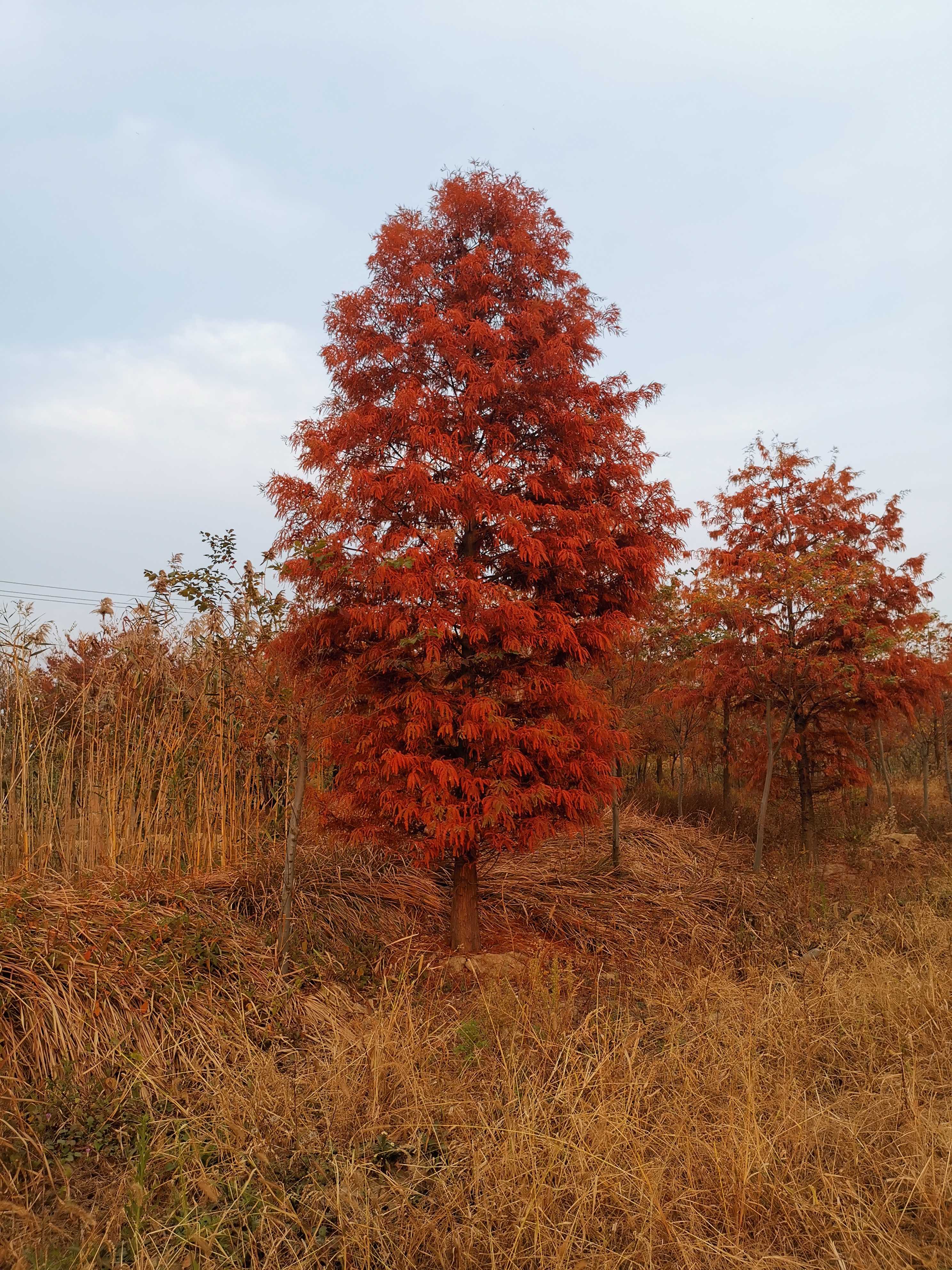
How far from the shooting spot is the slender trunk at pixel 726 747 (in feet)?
38.6

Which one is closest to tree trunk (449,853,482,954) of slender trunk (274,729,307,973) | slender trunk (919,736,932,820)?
slender trunk (274,729,307,973)

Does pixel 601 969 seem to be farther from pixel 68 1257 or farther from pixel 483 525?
pixel 68 1257

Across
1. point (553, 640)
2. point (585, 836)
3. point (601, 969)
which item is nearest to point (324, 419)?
point (553, 640)

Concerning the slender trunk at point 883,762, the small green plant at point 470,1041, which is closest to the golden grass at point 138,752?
the small green plant at point 470,1041

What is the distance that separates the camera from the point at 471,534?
618 centimetres

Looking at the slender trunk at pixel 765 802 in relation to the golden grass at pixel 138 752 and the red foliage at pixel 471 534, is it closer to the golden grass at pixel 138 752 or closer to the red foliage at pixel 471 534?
the red foliage at pixel 471 534

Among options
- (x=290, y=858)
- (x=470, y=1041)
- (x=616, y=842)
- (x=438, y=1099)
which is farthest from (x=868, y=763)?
(x=438, y=1099)

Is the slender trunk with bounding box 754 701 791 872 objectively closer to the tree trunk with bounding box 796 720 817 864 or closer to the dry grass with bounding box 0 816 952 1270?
the tree trunk with bounding box 796 720 817 864

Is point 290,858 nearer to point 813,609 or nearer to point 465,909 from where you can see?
point 465,909

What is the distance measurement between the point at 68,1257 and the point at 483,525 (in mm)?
4822

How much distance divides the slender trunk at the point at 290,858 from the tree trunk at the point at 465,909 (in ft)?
4.93

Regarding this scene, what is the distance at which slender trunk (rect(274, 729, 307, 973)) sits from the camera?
4.97 meters

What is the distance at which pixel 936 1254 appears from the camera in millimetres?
2465

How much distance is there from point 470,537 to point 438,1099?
3.89m
